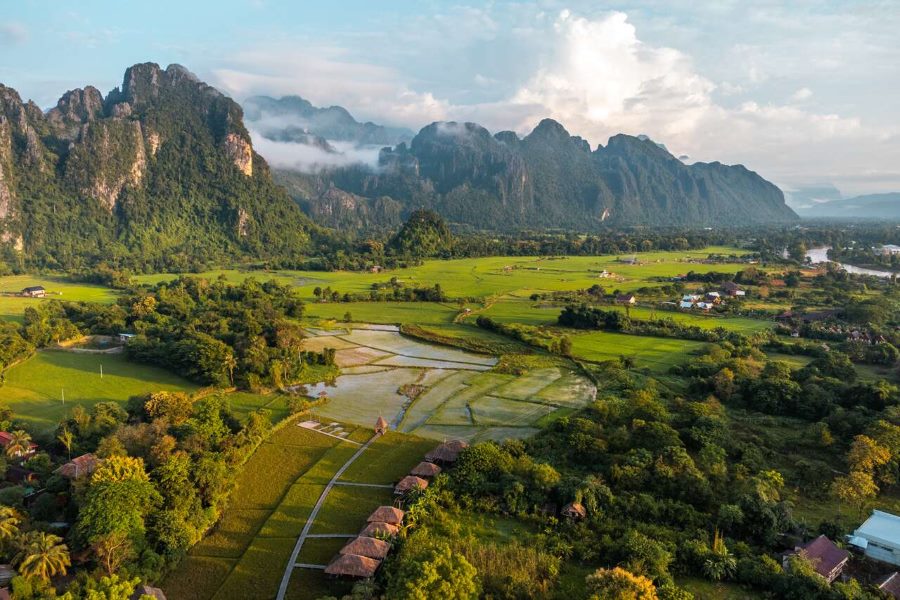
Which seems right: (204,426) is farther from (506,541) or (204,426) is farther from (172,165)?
(172,165)

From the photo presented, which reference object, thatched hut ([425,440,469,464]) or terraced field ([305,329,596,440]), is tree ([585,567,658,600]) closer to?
thatched hut ([425,440,469,464])

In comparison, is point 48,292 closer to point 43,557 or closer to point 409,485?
point 43,557

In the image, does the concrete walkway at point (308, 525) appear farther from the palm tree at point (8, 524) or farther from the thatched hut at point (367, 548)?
the palm tree at point (8, 524)

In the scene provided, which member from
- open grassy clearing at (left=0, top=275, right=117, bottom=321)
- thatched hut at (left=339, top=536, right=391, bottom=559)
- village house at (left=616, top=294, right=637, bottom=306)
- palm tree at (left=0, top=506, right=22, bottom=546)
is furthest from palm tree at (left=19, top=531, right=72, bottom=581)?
village house at (left=616, top=294, right=637, bottom=306)

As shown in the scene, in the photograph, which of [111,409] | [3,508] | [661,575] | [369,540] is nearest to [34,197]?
[111,409]

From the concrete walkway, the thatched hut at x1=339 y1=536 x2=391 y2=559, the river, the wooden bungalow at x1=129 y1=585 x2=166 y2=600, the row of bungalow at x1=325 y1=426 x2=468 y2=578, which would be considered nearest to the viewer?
the wooden bungalow at x1=129 y1=585 x2=166 y2=600

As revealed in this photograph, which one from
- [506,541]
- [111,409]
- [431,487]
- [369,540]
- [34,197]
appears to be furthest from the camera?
[34,197]
